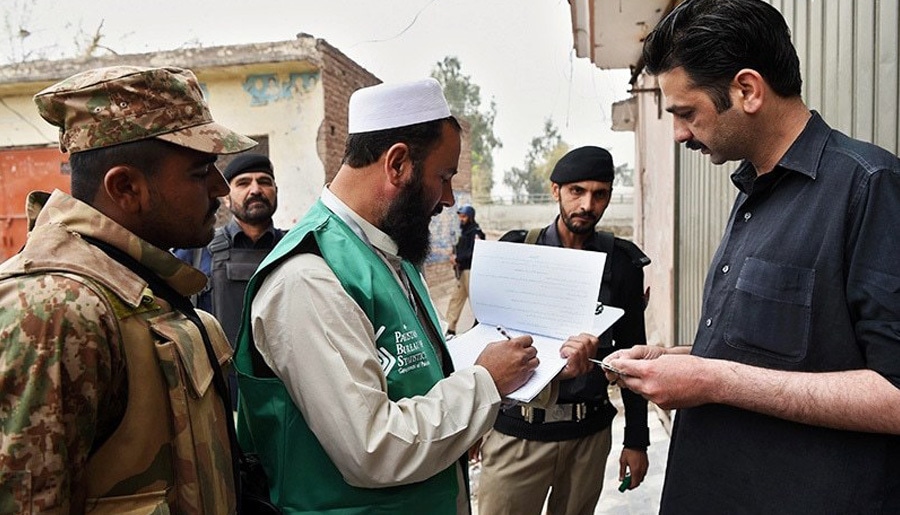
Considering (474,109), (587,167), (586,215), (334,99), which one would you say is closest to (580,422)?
(586,215)

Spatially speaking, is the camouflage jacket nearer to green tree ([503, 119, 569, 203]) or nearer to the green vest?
the green vest

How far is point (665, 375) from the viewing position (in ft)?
4.42

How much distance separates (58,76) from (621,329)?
31.2ft

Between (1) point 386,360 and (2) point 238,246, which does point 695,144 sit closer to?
(1) point 386,360

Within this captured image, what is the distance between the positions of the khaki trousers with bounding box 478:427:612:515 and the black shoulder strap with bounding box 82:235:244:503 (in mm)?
1482

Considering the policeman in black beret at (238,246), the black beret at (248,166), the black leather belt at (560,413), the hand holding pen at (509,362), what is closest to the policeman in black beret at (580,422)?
the black leather belt at (560,413)

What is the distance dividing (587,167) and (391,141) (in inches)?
52.0

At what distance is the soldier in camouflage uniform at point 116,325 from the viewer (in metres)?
0.94

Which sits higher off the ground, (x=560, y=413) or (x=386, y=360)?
(x=386, y=360)

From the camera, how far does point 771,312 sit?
1.30 meters

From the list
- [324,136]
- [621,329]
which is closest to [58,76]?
[324,136]

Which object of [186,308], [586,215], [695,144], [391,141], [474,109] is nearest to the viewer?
[186,308]

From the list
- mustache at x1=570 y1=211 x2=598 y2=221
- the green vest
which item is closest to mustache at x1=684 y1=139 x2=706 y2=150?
the green vest

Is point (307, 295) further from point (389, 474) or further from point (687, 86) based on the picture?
point (687, 86)
